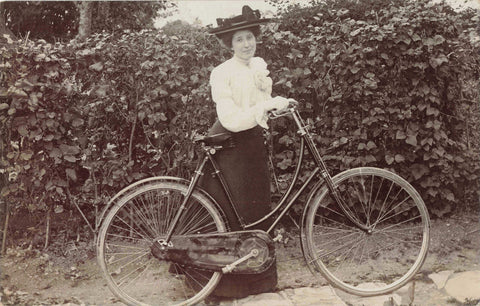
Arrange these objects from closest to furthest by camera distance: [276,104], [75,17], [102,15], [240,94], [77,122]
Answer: [276,104] → [240,94] → [77,122] → [102,15] → [75,17]

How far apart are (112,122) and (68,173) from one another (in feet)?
2.05

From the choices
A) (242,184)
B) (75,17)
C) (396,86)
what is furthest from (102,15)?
(242,184)

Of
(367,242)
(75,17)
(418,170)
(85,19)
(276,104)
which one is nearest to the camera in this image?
(276,104)

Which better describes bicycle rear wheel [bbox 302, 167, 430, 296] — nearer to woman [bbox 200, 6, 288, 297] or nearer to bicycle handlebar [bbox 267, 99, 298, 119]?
woman [bbox 200, 6, 288, 297]

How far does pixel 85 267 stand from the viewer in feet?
15.4

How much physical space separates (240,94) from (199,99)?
0.90 m

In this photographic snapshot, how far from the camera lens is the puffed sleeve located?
148 inches

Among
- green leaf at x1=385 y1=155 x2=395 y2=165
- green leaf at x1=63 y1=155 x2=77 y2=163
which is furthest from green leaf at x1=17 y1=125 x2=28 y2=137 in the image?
green leaf at x1=385 y1=155 x2=395 y2=165

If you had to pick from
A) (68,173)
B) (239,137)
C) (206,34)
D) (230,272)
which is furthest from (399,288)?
(68,173)

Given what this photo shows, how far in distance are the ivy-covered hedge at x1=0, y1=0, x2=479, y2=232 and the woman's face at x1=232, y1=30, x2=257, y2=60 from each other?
785 mm

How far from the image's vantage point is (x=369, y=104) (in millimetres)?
4898

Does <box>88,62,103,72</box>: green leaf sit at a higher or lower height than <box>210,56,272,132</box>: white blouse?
higher

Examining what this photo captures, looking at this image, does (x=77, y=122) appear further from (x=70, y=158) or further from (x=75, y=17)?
(x=75, y=17)

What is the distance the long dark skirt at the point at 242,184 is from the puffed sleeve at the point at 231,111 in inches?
3.0
